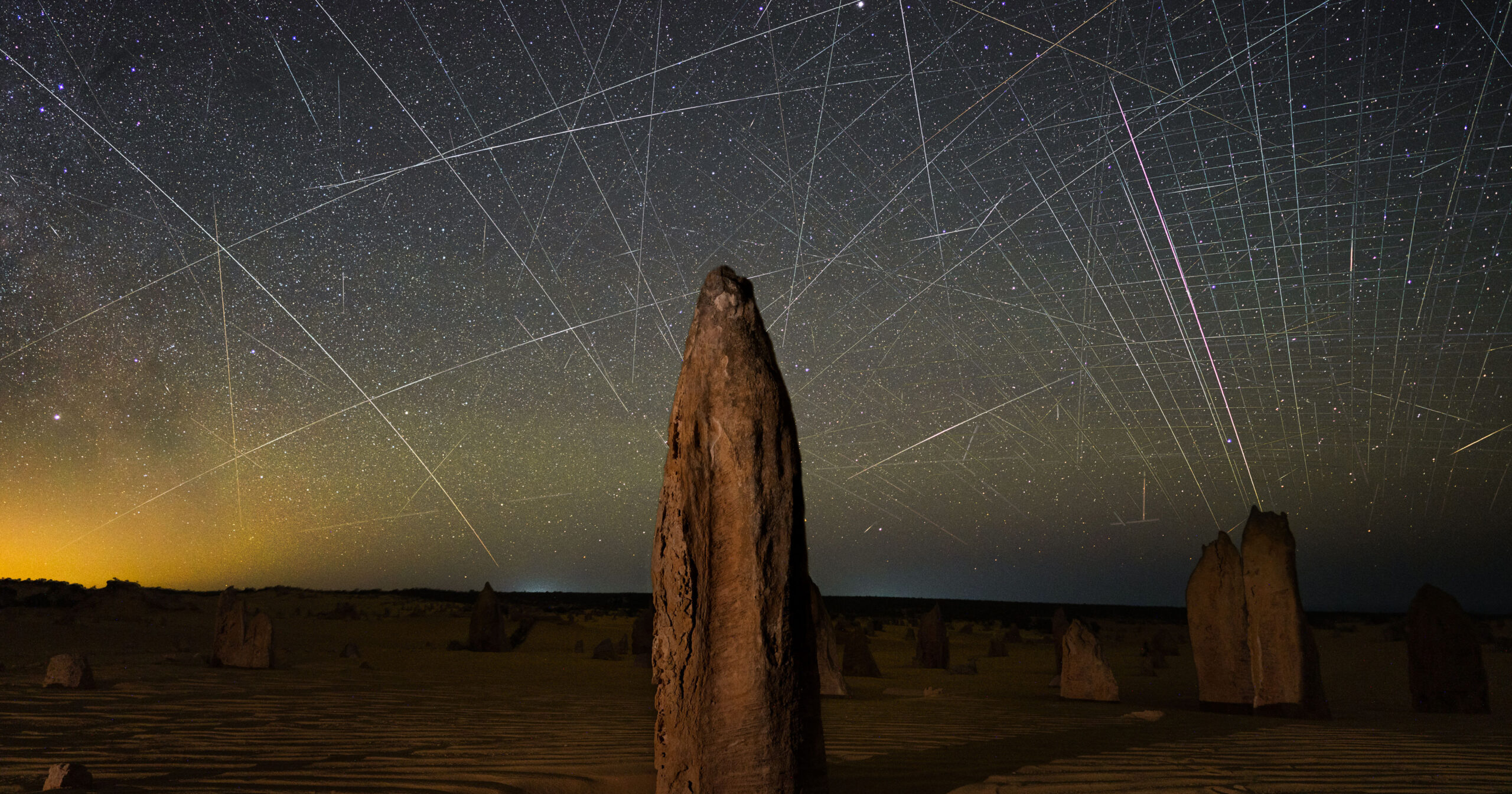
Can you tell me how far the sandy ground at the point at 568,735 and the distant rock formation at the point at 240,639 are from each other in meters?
0.39

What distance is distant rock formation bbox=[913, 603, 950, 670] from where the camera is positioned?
68.9 ft

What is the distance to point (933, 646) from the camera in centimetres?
2109

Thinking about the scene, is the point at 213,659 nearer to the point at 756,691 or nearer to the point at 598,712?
the point at 598,712

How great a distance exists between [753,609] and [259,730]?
5.25 metres

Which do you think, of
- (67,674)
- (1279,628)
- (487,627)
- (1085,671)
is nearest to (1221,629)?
(1279,628)

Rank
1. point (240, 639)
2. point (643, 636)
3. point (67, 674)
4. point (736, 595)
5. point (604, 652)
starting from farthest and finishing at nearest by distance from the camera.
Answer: point (604, 652)
point (643, 636)
point (240, 639)
point (67, 674)
point (736, 595)

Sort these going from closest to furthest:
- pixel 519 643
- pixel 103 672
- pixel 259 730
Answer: pixel 259 730
pixel 103 672
pixel 519 643

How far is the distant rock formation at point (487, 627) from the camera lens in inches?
823

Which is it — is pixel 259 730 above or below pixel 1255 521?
below

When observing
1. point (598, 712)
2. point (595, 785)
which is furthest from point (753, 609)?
point (598, 712)

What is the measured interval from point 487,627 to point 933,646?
10.0 m

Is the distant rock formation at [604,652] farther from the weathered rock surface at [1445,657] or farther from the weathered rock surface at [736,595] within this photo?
the weathered rock surface at [736,595]

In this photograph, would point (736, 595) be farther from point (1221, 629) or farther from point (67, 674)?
point (1221, 629)

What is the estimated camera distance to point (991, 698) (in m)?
13.4
